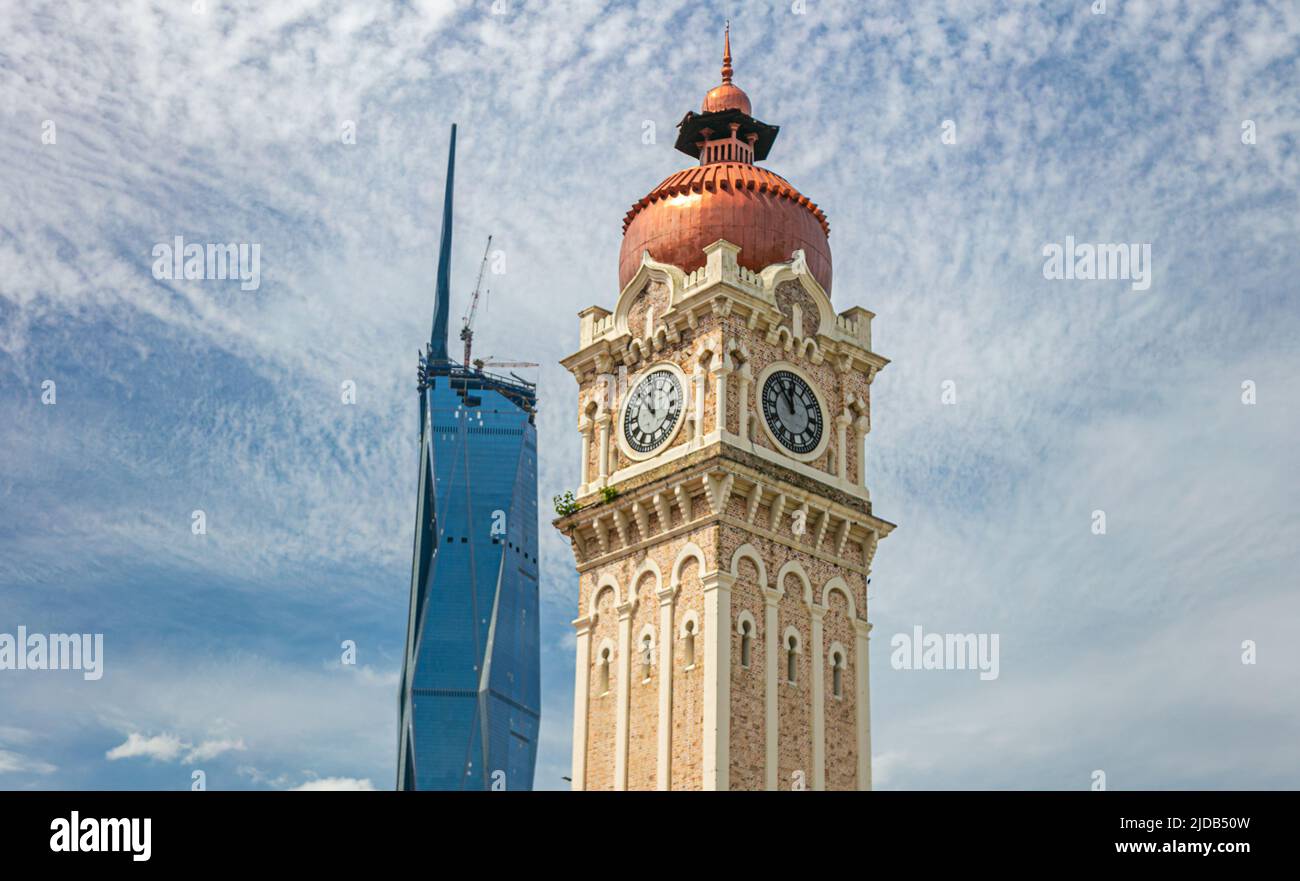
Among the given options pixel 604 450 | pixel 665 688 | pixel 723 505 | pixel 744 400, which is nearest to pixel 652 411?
pixel 604 450

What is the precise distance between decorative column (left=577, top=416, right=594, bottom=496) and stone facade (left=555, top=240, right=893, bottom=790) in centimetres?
9

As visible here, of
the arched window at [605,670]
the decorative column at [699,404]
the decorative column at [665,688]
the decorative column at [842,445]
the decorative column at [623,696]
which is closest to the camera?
the decorative column at [665,688]

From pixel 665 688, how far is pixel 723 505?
713 cm

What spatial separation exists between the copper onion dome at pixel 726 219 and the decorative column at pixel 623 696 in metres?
14.5

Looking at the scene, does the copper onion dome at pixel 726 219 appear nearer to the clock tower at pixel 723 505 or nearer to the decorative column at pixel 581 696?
the clock tower at pixel 723 505

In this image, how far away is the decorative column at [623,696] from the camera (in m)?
70.5

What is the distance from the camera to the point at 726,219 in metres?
76.8

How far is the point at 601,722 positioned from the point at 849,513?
41.8 ft

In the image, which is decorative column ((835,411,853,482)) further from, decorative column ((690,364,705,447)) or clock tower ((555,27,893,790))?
decorative column ((690,364,705,447))

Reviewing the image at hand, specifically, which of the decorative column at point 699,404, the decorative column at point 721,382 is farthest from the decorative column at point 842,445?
the decorative column at point 699,404

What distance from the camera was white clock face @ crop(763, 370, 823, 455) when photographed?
7400 cm
